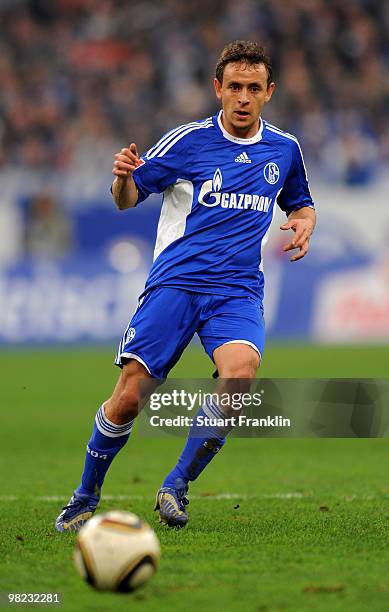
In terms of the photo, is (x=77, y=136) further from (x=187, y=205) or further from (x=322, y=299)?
(x=187, y=205)

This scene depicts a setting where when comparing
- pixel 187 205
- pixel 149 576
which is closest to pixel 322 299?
pixel 187 205

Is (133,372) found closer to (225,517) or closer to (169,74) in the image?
(225,517)

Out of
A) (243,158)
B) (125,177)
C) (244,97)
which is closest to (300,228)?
(243,158)

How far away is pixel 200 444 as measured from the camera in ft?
19.7

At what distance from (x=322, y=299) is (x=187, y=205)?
47.7 ft

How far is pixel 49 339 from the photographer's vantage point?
1956 cm

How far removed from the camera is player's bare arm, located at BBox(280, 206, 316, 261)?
605 cm

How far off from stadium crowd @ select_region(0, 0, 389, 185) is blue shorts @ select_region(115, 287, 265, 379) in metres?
17.2

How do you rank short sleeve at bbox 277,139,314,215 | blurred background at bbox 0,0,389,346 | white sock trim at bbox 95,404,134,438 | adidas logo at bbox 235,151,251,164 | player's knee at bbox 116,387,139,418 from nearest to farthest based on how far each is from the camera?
player's knee at bbox 116,387,139,418, white sock trim at bbox 95,404,134,438, adidas logo at bbox 235,151,251,164, short sleeve at bbox 277,139,314,215, blurred background at bbox 0,0,389,346

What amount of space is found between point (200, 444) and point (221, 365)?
1.57 feet

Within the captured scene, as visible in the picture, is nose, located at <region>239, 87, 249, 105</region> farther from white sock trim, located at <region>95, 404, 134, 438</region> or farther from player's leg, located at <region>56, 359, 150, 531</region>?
white sock trim, located at <region>95, 404, 134, 438</region>

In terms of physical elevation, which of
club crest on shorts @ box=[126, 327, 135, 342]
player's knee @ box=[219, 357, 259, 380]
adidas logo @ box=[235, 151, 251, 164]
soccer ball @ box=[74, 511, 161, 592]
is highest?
adidas logo @ box=[235, 151, 251, 164]

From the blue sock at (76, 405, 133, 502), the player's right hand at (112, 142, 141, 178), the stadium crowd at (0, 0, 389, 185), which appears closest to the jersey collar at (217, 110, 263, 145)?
the player's right hand at (112, 142, 141, 178)

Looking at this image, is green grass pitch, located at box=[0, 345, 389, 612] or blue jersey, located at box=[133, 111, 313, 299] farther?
blue jersey, located at box=[133, 111, 313, 299]
